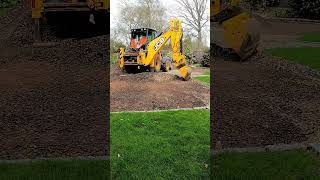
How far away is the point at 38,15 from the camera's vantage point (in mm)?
6562

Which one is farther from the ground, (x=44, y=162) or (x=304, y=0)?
(x=304, y=0)

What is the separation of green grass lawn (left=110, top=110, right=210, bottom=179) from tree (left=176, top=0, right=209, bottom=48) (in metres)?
0.49

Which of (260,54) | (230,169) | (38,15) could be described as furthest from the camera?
(260,54)

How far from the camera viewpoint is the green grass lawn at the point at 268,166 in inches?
138

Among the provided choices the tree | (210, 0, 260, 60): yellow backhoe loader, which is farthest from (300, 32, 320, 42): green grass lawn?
the tree

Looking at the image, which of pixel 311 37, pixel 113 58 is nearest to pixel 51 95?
pixel 113 58

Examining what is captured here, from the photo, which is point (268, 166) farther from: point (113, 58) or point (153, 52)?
point (113, 58)

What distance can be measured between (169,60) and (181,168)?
0.67 m

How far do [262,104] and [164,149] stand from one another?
3304 millimetres

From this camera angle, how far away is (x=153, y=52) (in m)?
2.98

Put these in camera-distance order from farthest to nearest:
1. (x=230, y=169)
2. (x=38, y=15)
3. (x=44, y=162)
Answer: (x=38, y=15)
(x=44, y=162)
(x=230, y=169)

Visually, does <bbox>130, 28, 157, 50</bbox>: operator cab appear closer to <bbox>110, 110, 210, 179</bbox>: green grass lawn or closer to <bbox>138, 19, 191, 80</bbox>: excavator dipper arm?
<bbox>138, 19, 191, 80</bbox>: excavator dipper arm

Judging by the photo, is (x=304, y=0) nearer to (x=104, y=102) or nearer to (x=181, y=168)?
(x=104, y=102)

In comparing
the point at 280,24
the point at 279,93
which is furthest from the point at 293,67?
the point at 280,24
